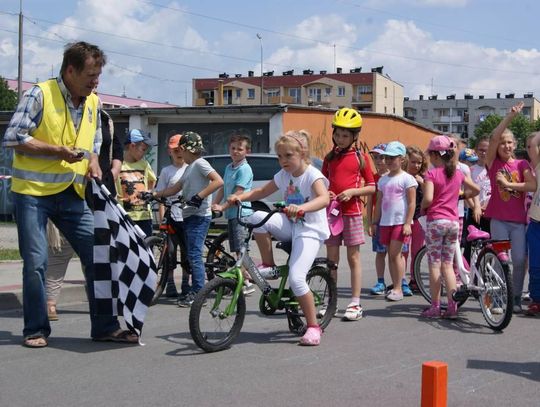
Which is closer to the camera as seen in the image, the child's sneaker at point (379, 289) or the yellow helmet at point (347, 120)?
the yellow helmet at point (347, 120)

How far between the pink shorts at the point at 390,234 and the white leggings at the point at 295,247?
7.15 ft

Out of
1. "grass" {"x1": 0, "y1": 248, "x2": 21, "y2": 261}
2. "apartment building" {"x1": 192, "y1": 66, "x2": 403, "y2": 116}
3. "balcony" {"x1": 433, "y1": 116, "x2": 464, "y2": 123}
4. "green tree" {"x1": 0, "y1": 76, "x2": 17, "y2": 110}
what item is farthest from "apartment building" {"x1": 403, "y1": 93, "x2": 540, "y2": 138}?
"grass" {"x1": 0, "y1": 248, "x2": 21, "y2": 261}

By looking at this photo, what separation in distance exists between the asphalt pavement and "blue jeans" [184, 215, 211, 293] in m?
0.41

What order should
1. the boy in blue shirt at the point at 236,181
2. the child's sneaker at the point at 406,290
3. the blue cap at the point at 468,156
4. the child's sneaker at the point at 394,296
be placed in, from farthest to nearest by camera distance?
the blue cap at the point at 468,156 < the child's sneaker at the point at 406,290 < the child's sneaker at the point at 394,296 < the boy in blue shirt at the point at 236,181

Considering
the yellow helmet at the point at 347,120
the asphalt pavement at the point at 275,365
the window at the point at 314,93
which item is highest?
the window at the point at 314,93

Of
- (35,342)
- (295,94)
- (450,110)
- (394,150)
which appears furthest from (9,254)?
(450,110)

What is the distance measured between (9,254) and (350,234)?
22.3 feet

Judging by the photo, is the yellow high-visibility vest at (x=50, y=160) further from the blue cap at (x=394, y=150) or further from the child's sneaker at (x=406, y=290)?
the child's sneaker at (x=406, y=290)

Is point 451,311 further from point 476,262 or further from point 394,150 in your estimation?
point 394,150

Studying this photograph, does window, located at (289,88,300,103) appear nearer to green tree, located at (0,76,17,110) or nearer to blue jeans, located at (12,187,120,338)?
green tree, located at (0,76,17,110)

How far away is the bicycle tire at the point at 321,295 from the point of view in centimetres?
661

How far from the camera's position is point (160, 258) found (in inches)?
330

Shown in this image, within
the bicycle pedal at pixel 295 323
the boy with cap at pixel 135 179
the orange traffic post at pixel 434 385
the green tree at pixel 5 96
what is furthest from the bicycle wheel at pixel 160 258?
the green tree at pixel 5 96

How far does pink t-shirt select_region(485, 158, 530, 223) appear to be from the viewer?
803 centimetres
